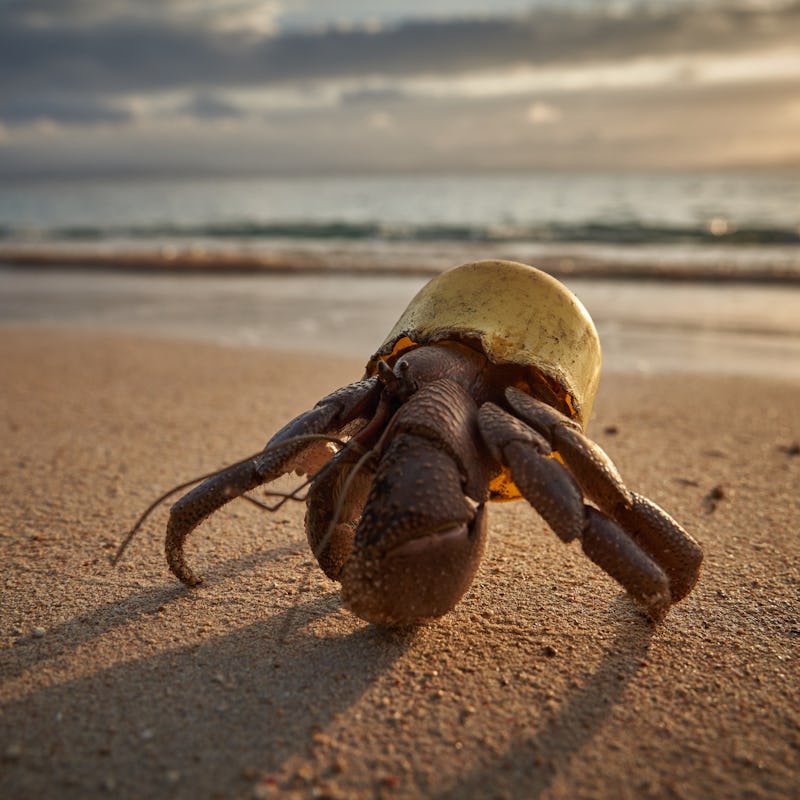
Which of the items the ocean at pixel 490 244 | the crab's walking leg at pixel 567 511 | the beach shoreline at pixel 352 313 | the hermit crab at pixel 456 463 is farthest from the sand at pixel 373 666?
the ocean at pixel 490 244

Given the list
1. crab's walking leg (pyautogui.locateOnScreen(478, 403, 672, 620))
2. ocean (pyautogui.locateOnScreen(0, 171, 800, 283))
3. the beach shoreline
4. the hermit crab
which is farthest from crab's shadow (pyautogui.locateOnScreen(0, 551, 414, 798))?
ocean (pyautogui.locateOnScreen(0, 171, 800, 283))

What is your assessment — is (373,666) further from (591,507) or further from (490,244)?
(490,244)

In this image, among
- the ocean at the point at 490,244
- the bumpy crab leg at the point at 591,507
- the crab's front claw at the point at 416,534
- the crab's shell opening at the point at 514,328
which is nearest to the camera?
the crab's front claw at the point at 416,534

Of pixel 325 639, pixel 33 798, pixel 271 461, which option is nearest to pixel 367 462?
pixel 271 461

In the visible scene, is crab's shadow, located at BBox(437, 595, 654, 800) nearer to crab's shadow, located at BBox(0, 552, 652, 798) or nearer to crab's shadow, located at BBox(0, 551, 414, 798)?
crab's shadow, located at BBox(0, 552, 652, 798)

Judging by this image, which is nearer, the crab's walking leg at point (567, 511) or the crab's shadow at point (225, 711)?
the crab's shadow at point (225, 711)

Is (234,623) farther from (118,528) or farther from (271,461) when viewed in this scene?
(118,528)

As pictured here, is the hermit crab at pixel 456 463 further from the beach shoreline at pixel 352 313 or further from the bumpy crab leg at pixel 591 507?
the beach shoreline at pixel 352 313
